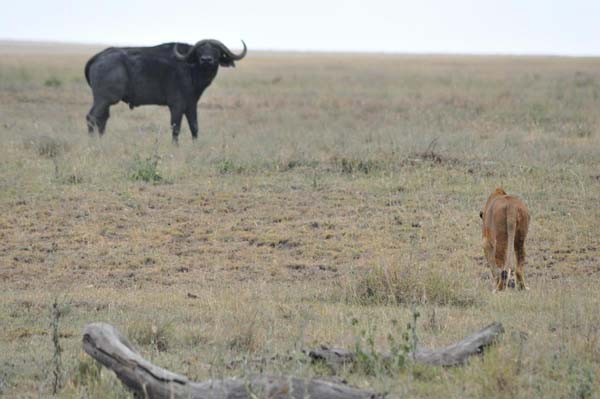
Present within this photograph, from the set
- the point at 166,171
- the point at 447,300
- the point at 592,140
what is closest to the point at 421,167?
the point at 166,171

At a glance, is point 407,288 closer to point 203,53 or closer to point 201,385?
point 201,385

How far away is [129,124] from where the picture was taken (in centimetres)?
2069

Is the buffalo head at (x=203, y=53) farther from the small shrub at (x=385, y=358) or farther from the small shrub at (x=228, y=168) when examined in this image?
the small shrub at (x=385, y=358)

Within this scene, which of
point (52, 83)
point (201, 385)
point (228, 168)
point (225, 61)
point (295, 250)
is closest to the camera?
point (201, 385)

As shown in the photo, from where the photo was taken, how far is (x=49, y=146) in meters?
15.1

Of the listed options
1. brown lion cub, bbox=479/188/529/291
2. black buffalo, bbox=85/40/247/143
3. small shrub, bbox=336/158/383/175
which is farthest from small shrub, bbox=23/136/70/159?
brown lion cub, bbox=479/188/529/291

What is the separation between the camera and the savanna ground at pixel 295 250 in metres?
6.14

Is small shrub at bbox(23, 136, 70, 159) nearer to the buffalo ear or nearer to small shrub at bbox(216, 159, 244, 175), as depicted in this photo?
small shrub at bbox(216, 159, 244, 175)

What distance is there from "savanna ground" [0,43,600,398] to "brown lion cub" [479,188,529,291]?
20cm

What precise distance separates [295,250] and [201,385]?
516 centimetres

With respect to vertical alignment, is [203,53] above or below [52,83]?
above

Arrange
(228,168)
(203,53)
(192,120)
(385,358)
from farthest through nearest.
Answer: (203,53) → (192,120) → (228,168) → (385,358)

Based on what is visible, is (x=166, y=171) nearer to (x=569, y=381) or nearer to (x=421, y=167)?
(x=421, y=167)

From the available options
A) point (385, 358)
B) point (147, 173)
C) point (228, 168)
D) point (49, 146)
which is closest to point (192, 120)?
point (49, 146)
